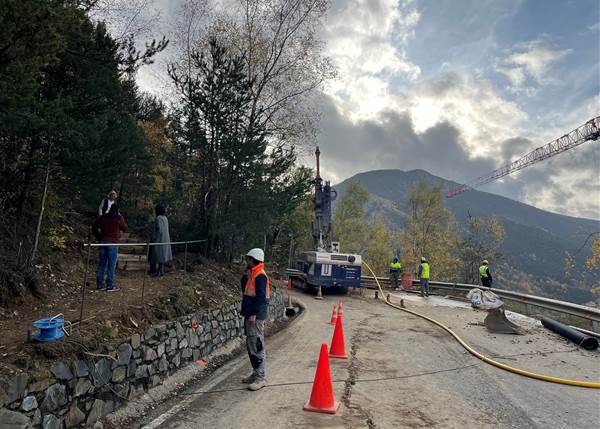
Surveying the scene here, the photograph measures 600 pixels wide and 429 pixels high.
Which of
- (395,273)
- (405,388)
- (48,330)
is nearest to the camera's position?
(48,330)

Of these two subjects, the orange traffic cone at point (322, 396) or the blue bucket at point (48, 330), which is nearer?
the blue bucket at point (48, 330)

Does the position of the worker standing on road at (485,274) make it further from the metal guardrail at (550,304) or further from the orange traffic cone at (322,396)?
the orange traffic cone at (322,396)

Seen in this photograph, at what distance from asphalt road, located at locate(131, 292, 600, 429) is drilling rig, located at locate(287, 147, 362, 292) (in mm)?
8640

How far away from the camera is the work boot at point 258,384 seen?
5.93m

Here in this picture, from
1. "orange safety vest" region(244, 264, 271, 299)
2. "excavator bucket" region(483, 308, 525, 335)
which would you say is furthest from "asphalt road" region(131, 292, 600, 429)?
"orange safety vest" region(244, 264, 271, 299)

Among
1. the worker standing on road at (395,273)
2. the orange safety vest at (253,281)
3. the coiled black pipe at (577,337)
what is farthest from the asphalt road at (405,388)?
the worker standing on road at (395,273)

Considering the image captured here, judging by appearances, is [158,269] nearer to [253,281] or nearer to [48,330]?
[253,281]

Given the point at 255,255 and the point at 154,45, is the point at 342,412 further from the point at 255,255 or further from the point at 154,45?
the point at 154,45

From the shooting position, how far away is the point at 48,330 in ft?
14.6

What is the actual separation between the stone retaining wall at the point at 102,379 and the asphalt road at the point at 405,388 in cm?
51

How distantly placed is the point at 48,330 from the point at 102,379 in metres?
0.85

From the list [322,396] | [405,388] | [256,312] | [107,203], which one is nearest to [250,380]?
[256,312]

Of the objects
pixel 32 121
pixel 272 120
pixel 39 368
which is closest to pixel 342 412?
pixel 39 368

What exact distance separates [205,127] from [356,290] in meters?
14.5
